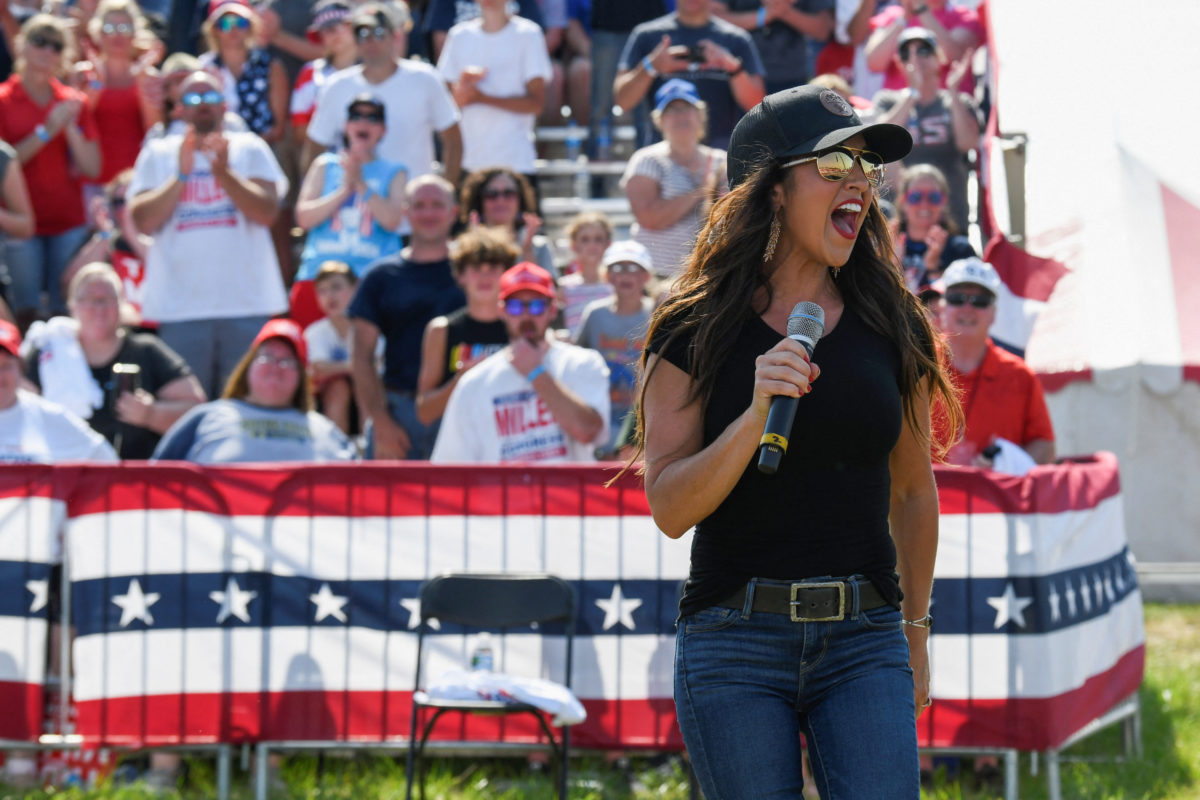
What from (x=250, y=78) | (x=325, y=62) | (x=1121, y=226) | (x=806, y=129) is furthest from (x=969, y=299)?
(x=250, y=78)

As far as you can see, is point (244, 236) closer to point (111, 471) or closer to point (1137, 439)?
point (111, 471)

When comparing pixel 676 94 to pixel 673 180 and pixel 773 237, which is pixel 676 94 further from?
pixel 773 237

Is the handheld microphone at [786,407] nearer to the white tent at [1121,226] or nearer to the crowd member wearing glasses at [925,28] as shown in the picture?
the white tent at [1121,226]

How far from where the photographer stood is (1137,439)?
9172 millimetres

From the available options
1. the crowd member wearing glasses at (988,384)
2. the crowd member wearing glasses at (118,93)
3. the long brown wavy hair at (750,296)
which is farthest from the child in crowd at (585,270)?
the long brown wavy hair at (750,296)

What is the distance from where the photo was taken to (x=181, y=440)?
23.7 ft

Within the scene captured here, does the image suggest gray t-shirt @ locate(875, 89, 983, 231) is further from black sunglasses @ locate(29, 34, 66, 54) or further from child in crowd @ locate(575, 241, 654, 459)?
black sunglasses @ locate(29, 34, 66, 54)

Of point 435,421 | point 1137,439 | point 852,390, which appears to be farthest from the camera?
point 1137,439

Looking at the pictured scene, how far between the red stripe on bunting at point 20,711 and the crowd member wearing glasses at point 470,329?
2.37 m

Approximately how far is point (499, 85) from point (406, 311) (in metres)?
3.02

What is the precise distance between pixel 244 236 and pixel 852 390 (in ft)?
22.3

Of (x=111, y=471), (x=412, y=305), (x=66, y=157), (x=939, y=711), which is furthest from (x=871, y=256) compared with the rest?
(x=66, y=157)

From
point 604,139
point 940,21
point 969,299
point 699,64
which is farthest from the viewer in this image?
point 604,139

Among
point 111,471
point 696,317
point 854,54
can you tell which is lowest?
point 111,471
